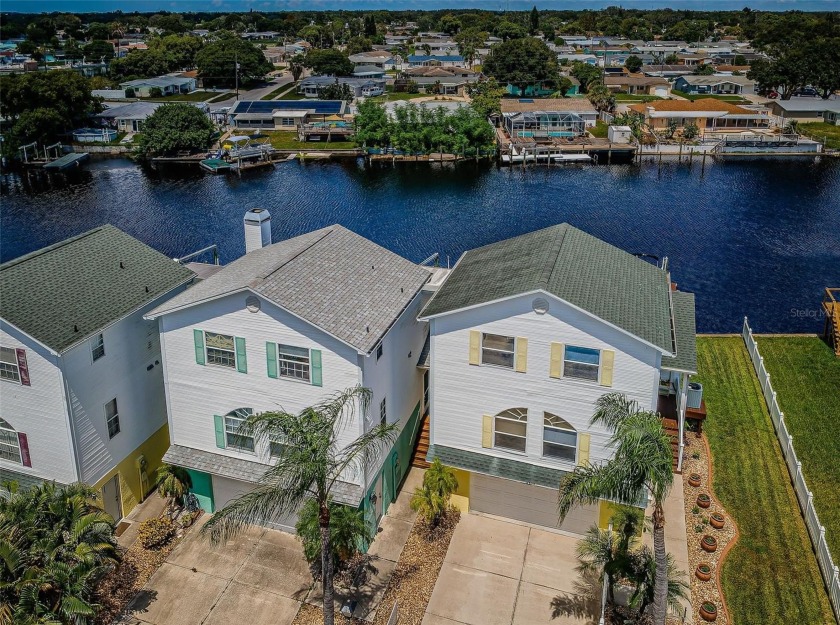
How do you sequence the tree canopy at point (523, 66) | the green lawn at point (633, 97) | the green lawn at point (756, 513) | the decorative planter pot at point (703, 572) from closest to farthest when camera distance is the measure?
the green lawn at point (756, 513) < the decorative planter pot at point (703, 572) < the green lawn at point (633, 97) < the tree canopy at point (523, 66)

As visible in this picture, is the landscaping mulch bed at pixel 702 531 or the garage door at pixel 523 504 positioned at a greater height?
the garage door at pixel 523 504

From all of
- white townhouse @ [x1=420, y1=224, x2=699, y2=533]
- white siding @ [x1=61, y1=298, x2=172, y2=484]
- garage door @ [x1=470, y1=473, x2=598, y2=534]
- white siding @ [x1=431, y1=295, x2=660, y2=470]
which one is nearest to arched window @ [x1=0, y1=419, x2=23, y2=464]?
white siding @ [x1=61, y1=298, x2=172, y2=484]

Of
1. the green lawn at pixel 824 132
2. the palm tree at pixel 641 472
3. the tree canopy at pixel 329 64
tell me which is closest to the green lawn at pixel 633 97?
the green lawn at pixel 824 132

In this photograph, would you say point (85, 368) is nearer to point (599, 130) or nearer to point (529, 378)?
point (529, 378)

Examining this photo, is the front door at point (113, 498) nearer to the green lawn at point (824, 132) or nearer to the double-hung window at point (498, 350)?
the double-hung window at point (498, 350)

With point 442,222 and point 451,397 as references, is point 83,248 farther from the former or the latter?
point 442,222
